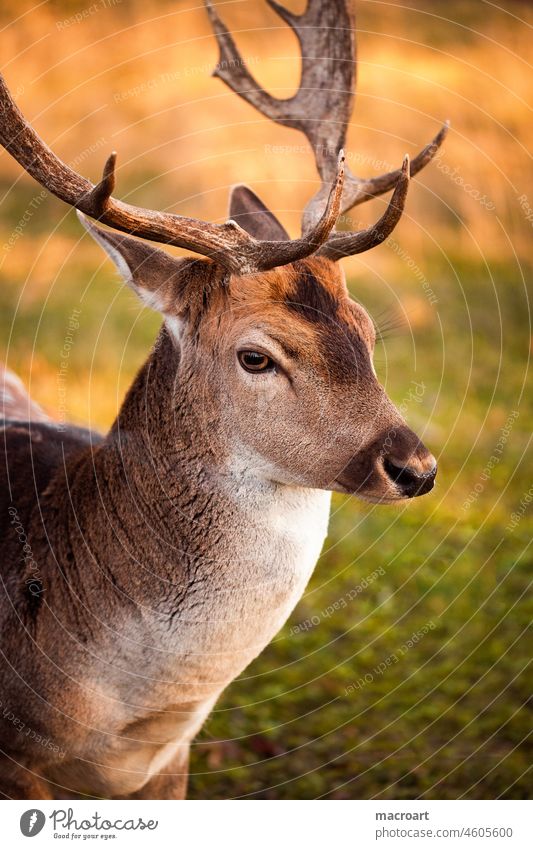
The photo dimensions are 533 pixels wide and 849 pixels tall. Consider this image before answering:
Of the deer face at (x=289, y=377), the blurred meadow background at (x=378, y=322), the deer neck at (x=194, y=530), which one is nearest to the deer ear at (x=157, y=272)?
the deer face at (x=289, y=377)

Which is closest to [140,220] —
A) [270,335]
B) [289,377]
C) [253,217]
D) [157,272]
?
[157,272]

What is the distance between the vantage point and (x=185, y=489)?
12.0 feet

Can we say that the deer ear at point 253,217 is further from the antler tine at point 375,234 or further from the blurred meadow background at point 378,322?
the blurred meadow background at point 378,322

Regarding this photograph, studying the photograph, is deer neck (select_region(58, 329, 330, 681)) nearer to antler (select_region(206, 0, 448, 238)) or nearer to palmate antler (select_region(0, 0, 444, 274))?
palmate antler (select_region(0, 0, 444, 274))

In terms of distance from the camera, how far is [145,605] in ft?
12.1

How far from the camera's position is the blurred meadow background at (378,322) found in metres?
5.55

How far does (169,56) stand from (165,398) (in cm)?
869

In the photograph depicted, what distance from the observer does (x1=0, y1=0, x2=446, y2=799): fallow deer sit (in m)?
3.41

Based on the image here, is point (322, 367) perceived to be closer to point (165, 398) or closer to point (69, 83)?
point (165, 398)

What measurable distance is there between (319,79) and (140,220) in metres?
1.56

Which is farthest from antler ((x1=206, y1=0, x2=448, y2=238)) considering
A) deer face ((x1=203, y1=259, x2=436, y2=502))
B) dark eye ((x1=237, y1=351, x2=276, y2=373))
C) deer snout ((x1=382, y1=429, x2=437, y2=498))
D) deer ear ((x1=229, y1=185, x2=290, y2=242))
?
deer snout ((x1=382, y1=429, x2=437, y2=498))

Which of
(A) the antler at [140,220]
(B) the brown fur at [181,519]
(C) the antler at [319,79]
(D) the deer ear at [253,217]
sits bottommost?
(B) the brown fur at [181,519]

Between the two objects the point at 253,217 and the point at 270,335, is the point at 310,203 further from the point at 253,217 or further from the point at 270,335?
the point at 270,335
